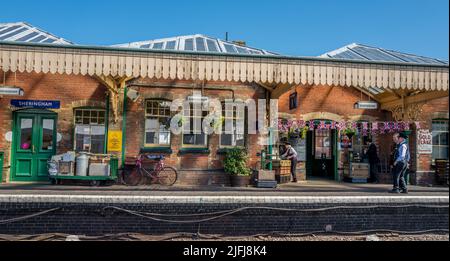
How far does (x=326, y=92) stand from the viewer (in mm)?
11492

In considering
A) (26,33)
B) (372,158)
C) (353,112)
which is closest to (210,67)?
(26,33)

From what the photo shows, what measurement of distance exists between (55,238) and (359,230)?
6.01m

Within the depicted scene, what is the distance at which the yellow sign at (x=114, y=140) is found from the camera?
9.81 m

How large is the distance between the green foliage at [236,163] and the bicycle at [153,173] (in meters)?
1.72

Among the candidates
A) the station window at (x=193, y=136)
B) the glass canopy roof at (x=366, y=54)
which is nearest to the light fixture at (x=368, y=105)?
the glass canopy roof at (x=366, y=54)

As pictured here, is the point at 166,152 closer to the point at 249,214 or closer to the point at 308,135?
the point at 249,214

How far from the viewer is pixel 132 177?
973cm

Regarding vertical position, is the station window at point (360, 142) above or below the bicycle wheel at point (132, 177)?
above

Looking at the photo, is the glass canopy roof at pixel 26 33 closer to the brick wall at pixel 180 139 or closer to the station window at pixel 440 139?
the brick wall at pixel 180 139

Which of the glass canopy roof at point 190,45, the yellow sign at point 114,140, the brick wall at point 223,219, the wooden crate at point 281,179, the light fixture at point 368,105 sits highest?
the glass canopy roof at point 190,45

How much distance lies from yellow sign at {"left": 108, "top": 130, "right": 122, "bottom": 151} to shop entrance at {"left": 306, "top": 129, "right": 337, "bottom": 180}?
24.0ft

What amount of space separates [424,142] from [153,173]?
32.2ft

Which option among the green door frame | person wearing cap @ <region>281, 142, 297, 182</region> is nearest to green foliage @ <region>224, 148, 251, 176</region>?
person wearing cap @ <region>281, 142, 297, 182</region>
